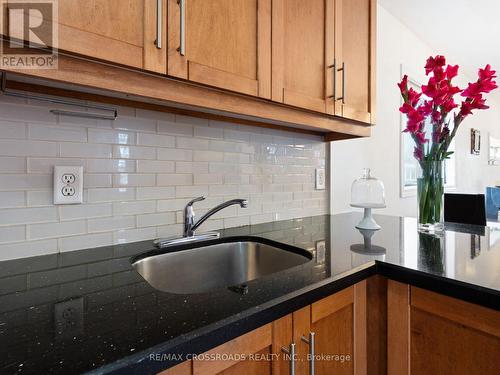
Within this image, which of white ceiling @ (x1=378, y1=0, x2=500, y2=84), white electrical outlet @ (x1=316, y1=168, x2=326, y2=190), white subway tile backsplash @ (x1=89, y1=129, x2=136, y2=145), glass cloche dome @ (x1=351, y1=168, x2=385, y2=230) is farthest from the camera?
white ceiling @ (x1=378, y1=0, x2=500, y2=84)

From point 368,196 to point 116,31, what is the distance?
1326 millimetres

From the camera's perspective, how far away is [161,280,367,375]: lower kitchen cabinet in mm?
524

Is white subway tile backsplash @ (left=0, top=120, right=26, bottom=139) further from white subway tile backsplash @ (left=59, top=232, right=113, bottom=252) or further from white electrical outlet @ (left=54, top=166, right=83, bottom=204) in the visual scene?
white subway tile backsplash @ (left=59, top=232, right=113, bottom=252)

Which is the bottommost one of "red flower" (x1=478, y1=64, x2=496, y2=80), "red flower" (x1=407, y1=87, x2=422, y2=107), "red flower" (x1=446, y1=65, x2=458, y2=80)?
"red flower" (x1=407, y1=87, x2=422, y2=107)

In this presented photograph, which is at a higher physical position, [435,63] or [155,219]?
[435,63]

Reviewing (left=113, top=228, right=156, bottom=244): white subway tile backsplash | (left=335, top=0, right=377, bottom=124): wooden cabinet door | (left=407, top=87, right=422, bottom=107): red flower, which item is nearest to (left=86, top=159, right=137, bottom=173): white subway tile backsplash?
(left=113, top=228, right=156, bottom=244): white subway tile backsplash

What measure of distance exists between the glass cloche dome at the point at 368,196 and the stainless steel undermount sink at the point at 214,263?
0.47 meters

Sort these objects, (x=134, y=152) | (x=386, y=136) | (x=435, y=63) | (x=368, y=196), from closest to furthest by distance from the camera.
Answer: (x=134, y=152), (x=435, y=63), (x=368, y=196), (x=386, y=136)

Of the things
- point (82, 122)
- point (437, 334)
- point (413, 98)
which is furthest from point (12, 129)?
point (413, 98)

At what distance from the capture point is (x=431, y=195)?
1240 millimetres

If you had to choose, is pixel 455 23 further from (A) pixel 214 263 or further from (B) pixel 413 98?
(A) pixel 214 263

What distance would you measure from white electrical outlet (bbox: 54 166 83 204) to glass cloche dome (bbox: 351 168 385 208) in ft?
3.77

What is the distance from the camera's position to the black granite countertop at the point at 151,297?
0.41 metres

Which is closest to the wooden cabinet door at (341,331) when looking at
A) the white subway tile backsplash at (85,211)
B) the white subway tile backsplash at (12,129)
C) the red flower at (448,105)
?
the white subway tile backsplash at (85,211)
